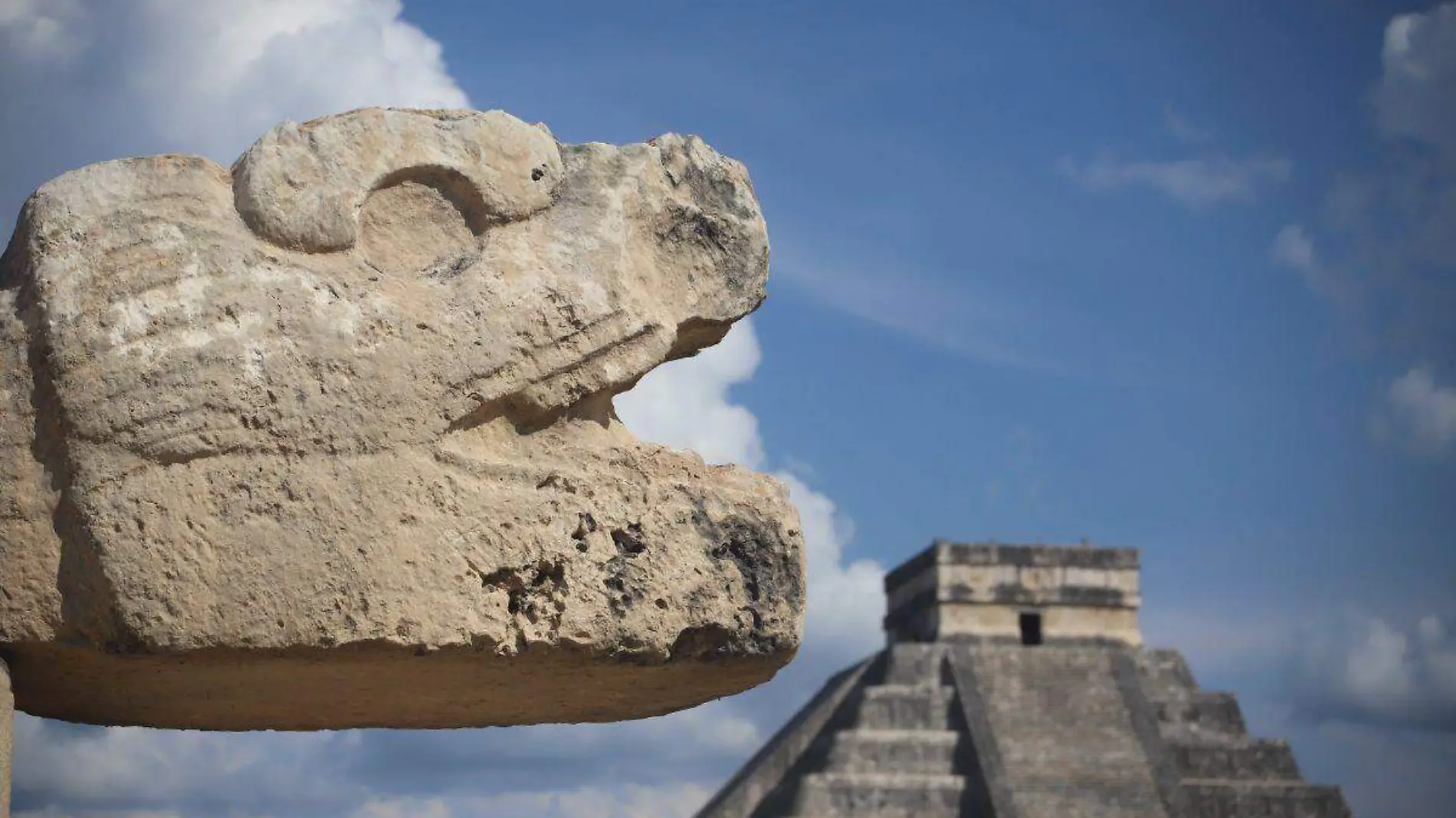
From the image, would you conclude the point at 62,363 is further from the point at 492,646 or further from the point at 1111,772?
the point at 1111,772

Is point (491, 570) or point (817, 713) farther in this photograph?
point (817, 713)

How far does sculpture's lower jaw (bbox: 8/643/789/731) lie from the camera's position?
388 cm

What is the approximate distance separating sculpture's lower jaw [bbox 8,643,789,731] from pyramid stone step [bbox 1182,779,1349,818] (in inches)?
995

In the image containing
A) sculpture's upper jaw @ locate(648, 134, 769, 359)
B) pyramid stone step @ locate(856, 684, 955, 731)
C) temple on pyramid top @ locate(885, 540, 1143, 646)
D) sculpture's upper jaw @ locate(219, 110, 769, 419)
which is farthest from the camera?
temple on pyramid top @ locate(885, 540, 1143, 646)

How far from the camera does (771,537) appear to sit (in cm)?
430

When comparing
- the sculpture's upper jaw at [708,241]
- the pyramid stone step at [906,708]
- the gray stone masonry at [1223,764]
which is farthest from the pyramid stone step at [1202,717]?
the sculpture's upper jaw at [708,241]

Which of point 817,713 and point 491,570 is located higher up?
point 817,713

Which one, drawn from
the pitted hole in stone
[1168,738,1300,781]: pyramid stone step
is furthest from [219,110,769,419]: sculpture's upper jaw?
[1168,738,1300,781]: pyramid stone step

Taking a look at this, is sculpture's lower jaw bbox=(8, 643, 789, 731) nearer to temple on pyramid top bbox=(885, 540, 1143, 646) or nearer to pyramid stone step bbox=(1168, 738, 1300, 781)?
pyramid stone step bbox=(1168, 738, 1300, 781)

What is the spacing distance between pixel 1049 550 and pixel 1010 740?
4.79 m

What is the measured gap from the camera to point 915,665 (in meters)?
31.7

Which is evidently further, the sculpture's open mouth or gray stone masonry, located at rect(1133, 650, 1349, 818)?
gray stone masonry, located at rect(1133, 650, 1349, 818)

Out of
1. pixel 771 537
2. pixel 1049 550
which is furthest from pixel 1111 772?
pixel 771 537

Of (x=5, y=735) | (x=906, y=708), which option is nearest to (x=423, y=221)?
(x=5, y=735)
